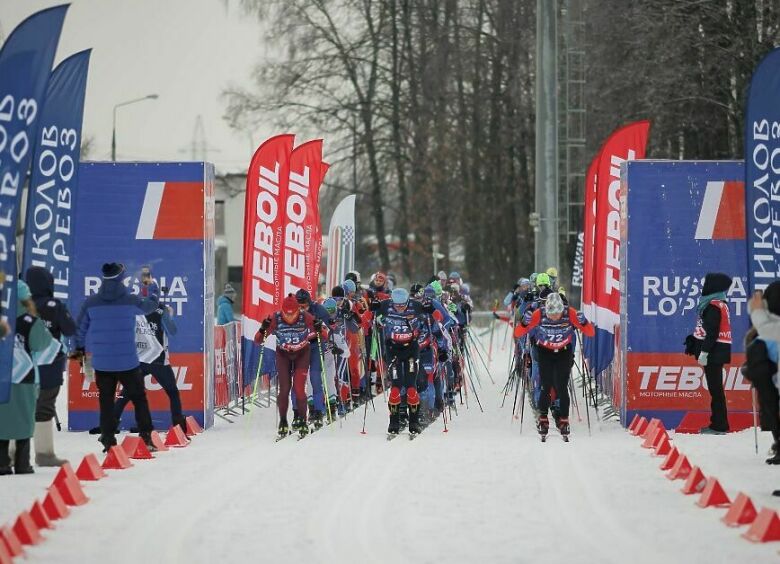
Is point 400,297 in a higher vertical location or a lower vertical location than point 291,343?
higher

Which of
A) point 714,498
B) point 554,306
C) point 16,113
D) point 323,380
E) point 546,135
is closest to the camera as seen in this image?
point 714,498

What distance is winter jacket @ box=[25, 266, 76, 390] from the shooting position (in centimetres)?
1395

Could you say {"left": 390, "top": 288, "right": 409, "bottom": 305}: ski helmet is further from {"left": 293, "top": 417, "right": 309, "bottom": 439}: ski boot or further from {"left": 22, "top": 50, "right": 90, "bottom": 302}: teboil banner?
{"left": 22, "top": 50, "right": 90, "bottom": 302}: teboil banner

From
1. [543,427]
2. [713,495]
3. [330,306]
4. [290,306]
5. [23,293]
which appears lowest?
[543,427]

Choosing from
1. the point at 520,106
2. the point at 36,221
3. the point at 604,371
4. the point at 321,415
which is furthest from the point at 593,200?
the point at 520,106

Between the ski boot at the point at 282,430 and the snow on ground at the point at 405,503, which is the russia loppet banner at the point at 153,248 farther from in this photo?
the ski boot at the point at 282,430

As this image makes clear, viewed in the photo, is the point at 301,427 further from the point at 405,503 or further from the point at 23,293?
the point at 405,503

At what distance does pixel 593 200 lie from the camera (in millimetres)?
23281

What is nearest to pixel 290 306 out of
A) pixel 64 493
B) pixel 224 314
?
pixel 224 314

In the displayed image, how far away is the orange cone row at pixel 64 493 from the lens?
9.52 meters

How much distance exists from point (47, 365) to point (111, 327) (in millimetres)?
1352

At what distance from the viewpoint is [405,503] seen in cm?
1175

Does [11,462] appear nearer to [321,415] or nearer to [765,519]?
[321,415]

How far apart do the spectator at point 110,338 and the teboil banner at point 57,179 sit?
1.76 ft
